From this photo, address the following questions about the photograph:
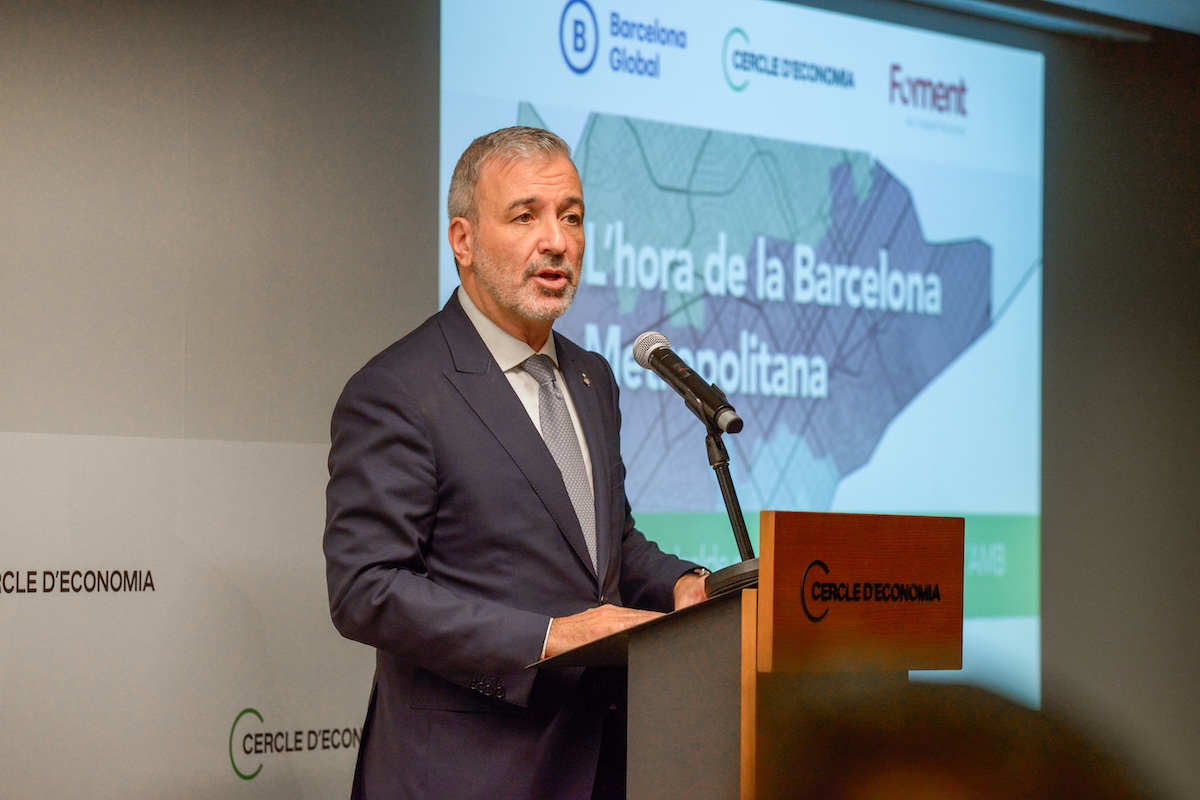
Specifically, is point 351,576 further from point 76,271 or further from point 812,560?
point 76,271

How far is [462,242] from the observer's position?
245 cm

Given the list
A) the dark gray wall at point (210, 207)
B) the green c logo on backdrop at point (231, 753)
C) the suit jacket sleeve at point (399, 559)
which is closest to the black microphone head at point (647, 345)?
the suit jacket sleeve at point (399, 559)

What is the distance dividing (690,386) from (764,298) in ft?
7.68

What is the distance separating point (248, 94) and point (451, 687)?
6.67 feet

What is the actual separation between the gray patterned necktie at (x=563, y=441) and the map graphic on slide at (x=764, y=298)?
1.49 meters

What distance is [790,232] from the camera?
4.39 metres

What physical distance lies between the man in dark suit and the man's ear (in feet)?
0.04

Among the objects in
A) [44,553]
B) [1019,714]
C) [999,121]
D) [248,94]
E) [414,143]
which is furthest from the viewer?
[999,121]

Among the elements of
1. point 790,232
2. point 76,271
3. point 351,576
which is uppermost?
point 790,232

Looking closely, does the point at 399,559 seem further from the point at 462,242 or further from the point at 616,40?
the point at 616,40

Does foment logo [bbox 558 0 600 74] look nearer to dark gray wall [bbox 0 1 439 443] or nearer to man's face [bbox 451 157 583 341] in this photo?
dark gray wall [bbox 0 1 439 443]

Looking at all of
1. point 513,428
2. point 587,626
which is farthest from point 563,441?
point 587,626

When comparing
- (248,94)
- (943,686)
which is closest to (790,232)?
(248,94)

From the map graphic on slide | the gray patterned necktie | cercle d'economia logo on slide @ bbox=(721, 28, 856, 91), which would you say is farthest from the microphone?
cercle d'economia logo on slide @ bbox=(721, 28, 856, 91)
